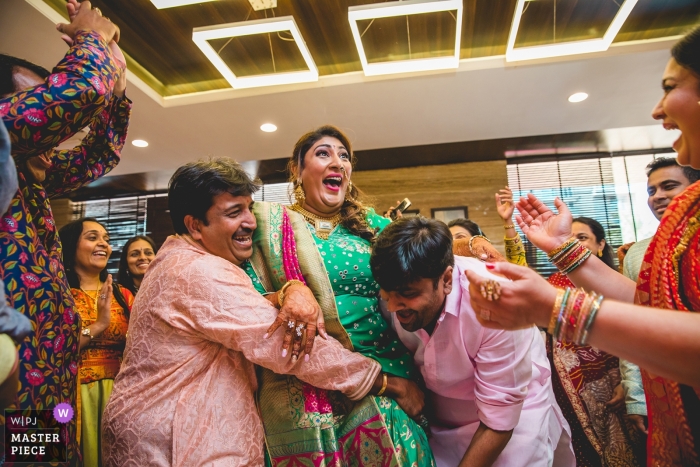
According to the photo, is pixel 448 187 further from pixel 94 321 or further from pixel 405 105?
pixel 94 321

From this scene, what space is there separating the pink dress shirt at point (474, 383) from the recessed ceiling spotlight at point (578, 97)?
313cm

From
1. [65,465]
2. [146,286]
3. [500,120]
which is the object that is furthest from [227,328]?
[500,120]

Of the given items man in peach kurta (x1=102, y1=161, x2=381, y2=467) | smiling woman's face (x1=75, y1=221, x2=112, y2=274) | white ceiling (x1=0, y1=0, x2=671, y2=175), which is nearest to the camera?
man in peach kurta (x1=102, y1=161, x2=381, y2=467)

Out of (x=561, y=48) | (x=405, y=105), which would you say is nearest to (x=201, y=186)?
(x=561, y=48)

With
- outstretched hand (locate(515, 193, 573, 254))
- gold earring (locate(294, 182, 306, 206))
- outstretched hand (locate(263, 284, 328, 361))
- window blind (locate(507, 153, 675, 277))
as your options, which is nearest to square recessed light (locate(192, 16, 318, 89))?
gold earring (locate(294, 182, 306, 206))

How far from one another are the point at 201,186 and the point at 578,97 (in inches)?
154

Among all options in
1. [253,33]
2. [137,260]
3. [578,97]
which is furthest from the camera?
[578,97]

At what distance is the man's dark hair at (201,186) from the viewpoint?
1.62 metres

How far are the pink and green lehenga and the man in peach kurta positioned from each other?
0.24 feet

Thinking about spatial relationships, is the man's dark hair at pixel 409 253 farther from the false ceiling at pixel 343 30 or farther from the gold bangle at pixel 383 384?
the false ceiling at pixel 343 30

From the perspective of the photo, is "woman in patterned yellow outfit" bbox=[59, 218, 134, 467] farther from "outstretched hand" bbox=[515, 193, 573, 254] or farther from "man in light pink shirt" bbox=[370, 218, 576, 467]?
"outstretched hand" bbox=[515, 193, 573, 254]

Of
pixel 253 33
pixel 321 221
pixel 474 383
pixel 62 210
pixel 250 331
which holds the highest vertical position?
pixel 253 33

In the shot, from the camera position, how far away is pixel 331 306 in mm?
1627

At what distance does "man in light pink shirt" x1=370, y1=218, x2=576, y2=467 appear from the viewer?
4.99 feet
